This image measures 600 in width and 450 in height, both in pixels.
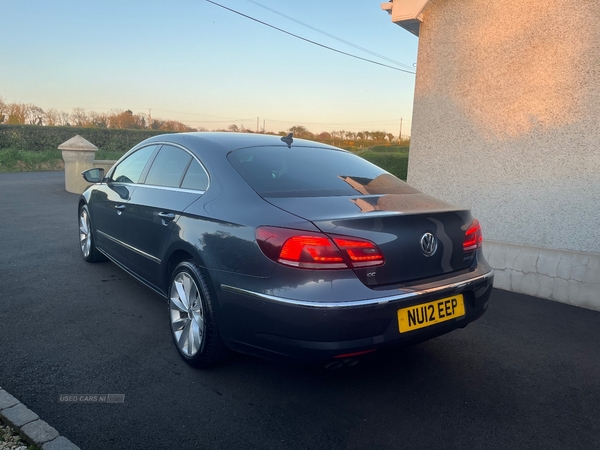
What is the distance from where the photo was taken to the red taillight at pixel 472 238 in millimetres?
2961

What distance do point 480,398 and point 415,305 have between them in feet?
2.67

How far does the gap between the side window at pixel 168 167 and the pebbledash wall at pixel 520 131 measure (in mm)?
3538

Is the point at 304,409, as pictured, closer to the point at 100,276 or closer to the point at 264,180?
the point at 264,180

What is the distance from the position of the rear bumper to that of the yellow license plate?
3 centimetres

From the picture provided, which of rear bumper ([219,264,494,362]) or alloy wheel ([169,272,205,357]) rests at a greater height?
rear bumper ([219,264,494,362])

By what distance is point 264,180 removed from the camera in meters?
2.96

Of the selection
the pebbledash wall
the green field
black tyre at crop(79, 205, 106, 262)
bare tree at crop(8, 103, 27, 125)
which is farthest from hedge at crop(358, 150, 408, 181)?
bare tree at crop(8, 103, 27, 125)

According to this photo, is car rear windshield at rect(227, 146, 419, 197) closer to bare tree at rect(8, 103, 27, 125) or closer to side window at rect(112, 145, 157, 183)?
side window at rect(112, 145, 157, 183)

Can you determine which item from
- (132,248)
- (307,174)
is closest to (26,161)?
(132,248)

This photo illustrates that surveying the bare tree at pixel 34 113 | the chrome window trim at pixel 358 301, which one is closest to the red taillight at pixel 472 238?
the chrome window trim at pixel 358 301

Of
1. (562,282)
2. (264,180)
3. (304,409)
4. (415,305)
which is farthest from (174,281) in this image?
(562,282)

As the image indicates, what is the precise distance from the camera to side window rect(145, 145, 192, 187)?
3.55 metres

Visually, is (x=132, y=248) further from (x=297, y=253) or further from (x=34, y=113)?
(x=34, y=113)

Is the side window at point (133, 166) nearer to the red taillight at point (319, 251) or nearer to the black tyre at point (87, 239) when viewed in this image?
the black tyre at point (87, 239)
